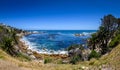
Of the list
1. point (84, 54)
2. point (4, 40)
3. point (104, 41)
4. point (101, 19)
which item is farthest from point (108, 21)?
point (4, 40)

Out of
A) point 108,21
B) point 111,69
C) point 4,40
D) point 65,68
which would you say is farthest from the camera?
point 108,21

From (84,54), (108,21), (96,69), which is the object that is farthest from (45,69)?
(108,21)

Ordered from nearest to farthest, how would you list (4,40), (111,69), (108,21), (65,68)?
(111,69)
(65,68)
(4,40)
(108,21)

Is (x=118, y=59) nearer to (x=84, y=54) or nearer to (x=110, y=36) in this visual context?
(x=84, y=54)

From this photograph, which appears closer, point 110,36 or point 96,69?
point 96,69

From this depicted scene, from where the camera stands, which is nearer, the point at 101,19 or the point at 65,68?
the point at 65,68

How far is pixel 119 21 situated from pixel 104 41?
767 centimetres

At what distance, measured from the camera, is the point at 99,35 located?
64188 mm

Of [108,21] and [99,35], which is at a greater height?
[108,21]

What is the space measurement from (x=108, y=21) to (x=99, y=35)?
17.2 ft

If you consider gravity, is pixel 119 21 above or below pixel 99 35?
above

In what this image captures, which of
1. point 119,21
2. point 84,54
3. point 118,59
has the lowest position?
point 84,54

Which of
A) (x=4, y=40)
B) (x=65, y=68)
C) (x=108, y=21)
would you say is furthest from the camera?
(x=108, y=21)

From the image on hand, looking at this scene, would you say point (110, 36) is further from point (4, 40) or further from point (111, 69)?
point (111, 69)
